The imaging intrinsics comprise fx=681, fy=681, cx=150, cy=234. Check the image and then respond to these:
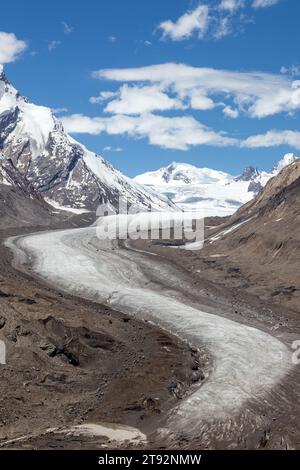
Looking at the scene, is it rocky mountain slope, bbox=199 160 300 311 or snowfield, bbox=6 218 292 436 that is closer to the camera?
snowfield, bbox=6 218 292 436

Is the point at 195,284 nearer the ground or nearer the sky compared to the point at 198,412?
nearer the sky

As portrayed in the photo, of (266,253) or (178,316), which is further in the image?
(266,253)

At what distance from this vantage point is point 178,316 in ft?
139

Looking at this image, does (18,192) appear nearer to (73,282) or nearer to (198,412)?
(73,282)

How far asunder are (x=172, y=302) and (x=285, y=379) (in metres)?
16.0

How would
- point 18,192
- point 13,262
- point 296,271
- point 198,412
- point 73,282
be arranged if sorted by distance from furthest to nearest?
point 18,192 < point 13,262 < point 296,271 < point 73,282 < point 198,412

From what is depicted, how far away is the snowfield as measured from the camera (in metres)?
28.1

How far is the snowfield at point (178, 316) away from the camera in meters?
28.1

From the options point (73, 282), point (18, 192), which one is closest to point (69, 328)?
point (73, 282)

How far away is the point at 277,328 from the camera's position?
41.7 metres

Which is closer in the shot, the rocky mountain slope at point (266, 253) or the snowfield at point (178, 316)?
the snowfield at point (178, 316)

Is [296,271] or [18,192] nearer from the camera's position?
[296,271]

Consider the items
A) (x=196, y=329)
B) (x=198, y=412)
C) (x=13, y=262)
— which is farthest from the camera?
(x=13, y=262)

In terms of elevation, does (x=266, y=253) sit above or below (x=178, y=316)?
above
